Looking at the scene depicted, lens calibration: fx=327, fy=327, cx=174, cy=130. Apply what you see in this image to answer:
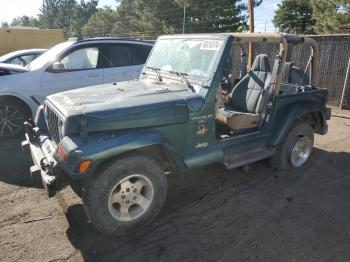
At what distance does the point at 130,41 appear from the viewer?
23.7 feet

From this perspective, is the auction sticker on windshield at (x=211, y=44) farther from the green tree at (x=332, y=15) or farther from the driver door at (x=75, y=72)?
the green tree at (x=332, y=15)

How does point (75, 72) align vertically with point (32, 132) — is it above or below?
above

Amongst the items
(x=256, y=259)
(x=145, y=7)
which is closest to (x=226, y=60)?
(x=256, y=259)

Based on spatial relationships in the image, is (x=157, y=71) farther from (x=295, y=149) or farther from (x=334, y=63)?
(x=334, y=63)

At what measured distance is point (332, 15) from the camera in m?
17.3

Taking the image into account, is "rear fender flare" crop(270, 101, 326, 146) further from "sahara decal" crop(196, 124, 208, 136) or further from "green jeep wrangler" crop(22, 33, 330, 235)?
"sahara decal" crop(196, 124, 208, 136)

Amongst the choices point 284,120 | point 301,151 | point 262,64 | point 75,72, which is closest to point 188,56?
point 262,64

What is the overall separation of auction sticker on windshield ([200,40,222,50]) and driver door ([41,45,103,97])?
3.34 m

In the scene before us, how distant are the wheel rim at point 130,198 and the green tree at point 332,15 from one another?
15619 millimetres

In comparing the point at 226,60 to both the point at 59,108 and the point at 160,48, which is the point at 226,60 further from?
the point at 59,108

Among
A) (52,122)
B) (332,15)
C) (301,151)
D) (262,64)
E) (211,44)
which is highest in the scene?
(332,15)

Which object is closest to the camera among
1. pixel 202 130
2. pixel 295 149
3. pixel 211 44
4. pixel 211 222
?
pixel 211 222

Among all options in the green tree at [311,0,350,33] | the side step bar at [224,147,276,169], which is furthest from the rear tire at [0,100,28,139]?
the green tree at [311,0,350,33]

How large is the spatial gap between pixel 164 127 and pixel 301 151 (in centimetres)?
272
